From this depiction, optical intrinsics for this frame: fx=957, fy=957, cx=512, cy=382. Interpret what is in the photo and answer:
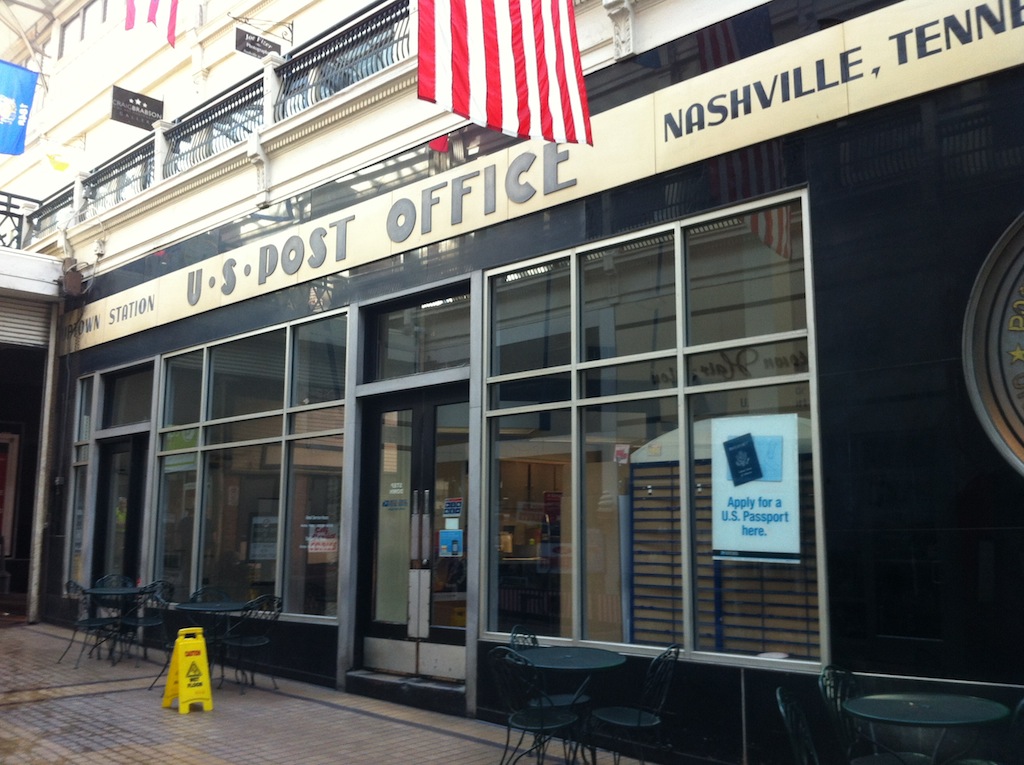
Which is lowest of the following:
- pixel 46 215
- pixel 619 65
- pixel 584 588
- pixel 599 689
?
pixel 599 689

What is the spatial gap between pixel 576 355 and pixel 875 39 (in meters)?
3.19

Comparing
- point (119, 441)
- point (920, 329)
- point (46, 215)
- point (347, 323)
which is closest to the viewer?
point (920, 329)

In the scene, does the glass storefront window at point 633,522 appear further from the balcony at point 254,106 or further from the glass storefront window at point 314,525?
the balcony at point 254,106

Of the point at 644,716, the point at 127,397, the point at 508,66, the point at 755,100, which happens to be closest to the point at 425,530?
the point at 644,716

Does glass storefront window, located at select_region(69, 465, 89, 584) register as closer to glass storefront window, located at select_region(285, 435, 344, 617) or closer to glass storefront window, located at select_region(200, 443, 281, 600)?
glass storefront window, located at select_region(200, 443, 281, 600)

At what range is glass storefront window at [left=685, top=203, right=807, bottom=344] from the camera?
670 cm

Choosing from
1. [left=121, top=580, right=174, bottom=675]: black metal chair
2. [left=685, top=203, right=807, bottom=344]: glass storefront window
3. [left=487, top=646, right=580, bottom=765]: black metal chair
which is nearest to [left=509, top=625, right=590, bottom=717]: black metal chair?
[left=487, top=646, right=580, bottom=765]: black metal chair

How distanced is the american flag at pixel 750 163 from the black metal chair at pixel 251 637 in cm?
605

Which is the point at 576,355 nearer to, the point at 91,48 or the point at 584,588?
the point at 584,588

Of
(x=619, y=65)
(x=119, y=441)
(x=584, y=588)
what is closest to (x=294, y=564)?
(x=584, y=588)

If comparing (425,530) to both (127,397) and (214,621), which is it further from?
(127,397)

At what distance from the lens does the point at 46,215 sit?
17.2 m

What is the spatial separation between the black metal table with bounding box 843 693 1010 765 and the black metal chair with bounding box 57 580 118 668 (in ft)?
29.6

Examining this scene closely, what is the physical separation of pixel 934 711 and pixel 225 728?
5.57 meters
